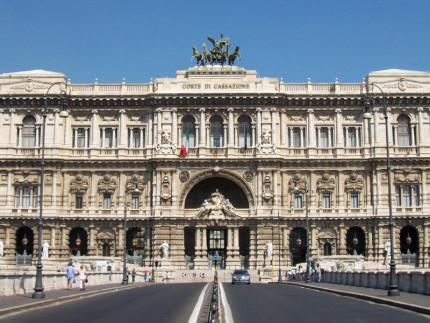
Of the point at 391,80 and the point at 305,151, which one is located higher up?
the point at 391,80

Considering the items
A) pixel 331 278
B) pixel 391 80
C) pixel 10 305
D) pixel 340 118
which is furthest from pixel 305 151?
pixel 10 305

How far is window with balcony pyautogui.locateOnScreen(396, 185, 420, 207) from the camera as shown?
291 ft

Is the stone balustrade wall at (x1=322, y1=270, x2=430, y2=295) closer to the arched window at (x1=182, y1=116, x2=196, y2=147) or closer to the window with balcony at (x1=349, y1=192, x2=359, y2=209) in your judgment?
the window with balcony at (x1=349, y1=192, x2=359, y2=209)

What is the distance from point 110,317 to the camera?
28.7m

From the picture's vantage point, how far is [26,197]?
294 ft

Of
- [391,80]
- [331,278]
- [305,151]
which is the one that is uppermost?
[391,80]

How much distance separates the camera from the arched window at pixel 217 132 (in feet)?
297

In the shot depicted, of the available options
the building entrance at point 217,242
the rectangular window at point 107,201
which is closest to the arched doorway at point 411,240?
the building entrance at point 217,242

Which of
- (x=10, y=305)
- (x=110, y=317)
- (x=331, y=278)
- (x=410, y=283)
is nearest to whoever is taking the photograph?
(x=110, y=317)

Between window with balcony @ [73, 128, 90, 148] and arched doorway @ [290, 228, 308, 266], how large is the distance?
2809 cm

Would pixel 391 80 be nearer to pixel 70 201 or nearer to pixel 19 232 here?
pixel 70 201

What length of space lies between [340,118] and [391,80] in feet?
26.4

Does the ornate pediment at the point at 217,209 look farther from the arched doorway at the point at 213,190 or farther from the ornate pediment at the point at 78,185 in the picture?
the ornate pediment at the point at 78,185

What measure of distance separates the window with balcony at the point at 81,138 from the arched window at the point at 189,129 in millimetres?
12185
